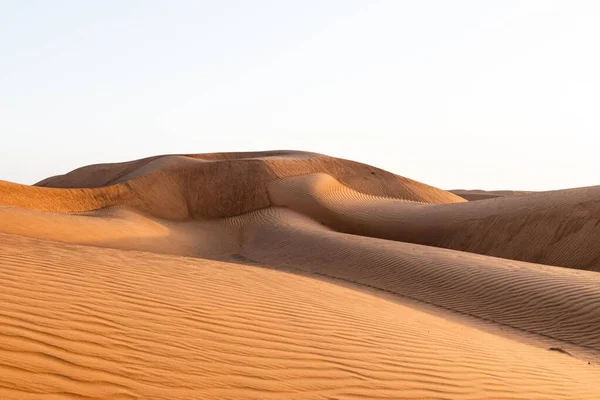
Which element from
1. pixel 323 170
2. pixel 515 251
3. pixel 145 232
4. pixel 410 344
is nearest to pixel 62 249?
pixel 410 344

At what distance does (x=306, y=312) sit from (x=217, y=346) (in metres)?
1.92

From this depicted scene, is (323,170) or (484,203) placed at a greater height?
(323,170)

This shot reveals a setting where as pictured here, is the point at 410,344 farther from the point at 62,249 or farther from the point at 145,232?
the point at 145,232

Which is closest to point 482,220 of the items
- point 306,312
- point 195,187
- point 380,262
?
point 380,262

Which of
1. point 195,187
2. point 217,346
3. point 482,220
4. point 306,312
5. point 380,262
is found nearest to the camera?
point 217,346

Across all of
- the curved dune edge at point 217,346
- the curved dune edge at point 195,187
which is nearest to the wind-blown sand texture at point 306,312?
the curved dune edge at point 217,346

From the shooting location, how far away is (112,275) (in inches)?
236

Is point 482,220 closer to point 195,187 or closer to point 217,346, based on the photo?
point 195,187

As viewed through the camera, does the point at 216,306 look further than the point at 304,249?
No

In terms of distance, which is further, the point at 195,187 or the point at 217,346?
the point at 195,187

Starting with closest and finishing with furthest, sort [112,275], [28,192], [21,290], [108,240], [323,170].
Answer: [21,290], [112,275], [108,240], [28,192], [323,170]

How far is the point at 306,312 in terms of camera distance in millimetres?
5977

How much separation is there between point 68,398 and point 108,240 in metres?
15.1

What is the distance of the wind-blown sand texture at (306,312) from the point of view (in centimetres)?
357
